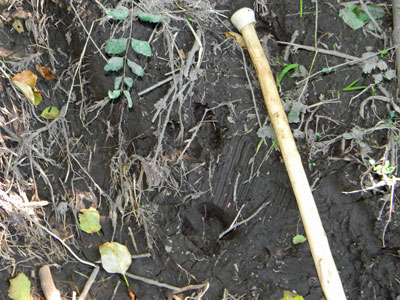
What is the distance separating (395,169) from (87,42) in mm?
1825

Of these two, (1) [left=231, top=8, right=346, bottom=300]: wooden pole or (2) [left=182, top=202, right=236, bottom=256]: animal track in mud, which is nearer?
(1) [left=231, top=8, right=346, bottom=300]: wooden pole

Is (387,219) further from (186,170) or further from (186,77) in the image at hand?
(186,77)

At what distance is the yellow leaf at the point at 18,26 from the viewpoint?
88.3 inches

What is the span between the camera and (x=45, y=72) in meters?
2.27

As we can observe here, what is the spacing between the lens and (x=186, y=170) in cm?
219

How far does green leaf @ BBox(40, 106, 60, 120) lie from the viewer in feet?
7.43

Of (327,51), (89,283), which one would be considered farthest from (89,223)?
(327,51)

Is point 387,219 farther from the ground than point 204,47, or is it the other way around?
point 204,47

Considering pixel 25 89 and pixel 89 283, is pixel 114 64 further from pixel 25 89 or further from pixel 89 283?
pixel 89 283

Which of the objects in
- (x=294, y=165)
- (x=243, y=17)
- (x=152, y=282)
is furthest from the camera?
(x=152, y=282)

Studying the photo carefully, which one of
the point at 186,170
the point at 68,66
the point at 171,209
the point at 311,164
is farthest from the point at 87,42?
the point at 311,164

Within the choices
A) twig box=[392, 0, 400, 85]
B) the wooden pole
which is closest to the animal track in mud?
the wooden pole

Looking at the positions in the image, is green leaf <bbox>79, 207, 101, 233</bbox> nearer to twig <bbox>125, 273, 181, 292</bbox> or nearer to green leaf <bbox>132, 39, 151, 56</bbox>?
twig <bbox>125, 273, 181, 292</bbox>

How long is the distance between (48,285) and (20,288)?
16 cm
